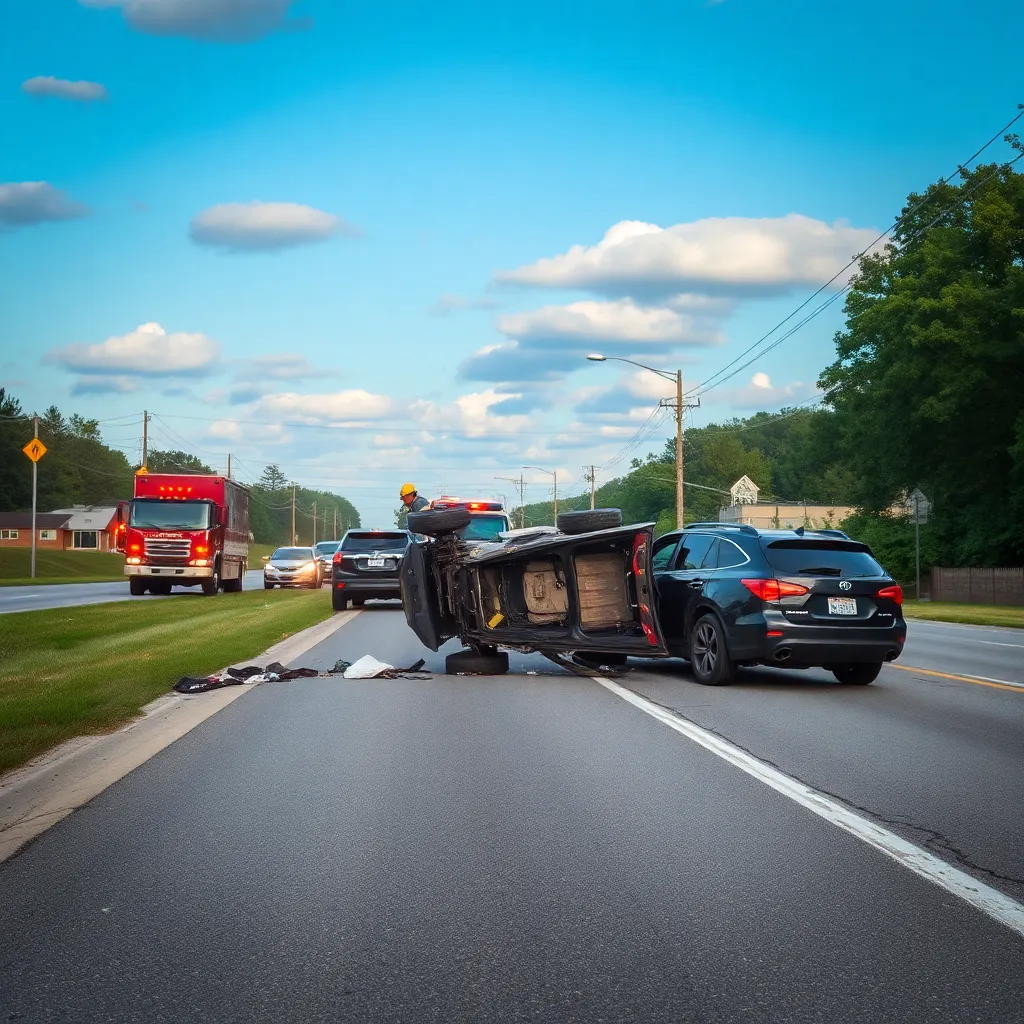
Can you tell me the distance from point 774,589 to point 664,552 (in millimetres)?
2931

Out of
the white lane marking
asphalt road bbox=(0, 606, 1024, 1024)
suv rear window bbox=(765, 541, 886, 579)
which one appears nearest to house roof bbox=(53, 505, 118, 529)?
suv rear window bbox=(765, 541, 886, 579)

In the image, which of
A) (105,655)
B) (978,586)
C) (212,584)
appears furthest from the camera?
(978,586)

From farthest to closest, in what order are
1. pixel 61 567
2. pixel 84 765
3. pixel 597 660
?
pixel 61 567 → pixel 597 660 → pixel 84 765

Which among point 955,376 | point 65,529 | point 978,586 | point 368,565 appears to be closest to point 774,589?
point 368,565

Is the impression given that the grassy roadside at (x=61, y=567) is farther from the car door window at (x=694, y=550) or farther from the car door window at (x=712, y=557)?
the car door window at (x=712, y=557)

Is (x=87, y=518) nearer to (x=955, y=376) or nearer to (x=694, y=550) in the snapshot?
(x=955, y=376)

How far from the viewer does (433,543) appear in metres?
14.7

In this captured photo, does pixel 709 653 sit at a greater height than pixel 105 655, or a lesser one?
greater

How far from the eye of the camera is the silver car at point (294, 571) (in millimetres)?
46906

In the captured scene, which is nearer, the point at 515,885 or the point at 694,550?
the point at 515,885

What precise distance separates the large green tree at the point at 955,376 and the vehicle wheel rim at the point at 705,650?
2884cm

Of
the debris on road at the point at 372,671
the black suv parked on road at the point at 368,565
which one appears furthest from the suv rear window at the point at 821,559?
the black suv parked on road at the point at 368,565

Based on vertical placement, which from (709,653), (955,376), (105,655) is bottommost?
(105,655)

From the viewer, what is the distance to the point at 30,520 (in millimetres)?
116188
